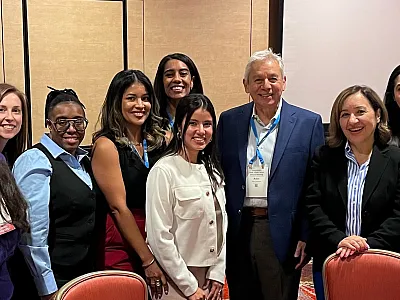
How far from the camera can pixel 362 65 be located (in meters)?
4.55

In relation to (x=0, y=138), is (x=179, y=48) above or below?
above

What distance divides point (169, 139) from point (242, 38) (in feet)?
6.85

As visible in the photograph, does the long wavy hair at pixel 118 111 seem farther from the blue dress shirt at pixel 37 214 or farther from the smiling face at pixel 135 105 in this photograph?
the blue dress shirt at pixel 37 214

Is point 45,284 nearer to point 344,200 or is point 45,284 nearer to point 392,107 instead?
point 344,200

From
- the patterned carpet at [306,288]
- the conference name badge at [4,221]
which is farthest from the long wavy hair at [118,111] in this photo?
the patterned carpet at [306,288]

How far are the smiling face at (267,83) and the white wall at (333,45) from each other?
197cm

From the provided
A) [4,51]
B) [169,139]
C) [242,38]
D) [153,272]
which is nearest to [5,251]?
[153,272]

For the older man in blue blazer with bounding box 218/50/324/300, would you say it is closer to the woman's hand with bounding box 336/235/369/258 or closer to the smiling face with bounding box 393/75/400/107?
the woman's hand with bounding box 336/235/369/258

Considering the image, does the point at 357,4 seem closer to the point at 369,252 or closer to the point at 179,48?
the point at 179,48

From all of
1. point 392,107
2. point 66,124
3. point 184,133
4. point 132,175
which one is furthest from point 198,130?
point 392,107

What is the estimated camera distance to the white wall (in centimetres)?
439

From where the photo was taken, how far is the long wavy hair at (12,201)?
6.16 feet

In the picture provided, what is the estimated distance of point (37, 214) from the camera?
79.4 inches

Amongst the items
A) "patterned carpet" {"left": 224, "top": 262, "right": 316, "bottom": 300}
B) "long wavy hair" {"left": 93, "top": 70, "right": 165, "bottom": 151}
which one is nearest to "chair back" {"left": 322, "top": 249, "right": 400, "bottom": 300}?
"long wavy hair" {"left": 93, "top": 70, "right": 165, "bottom": 151}
